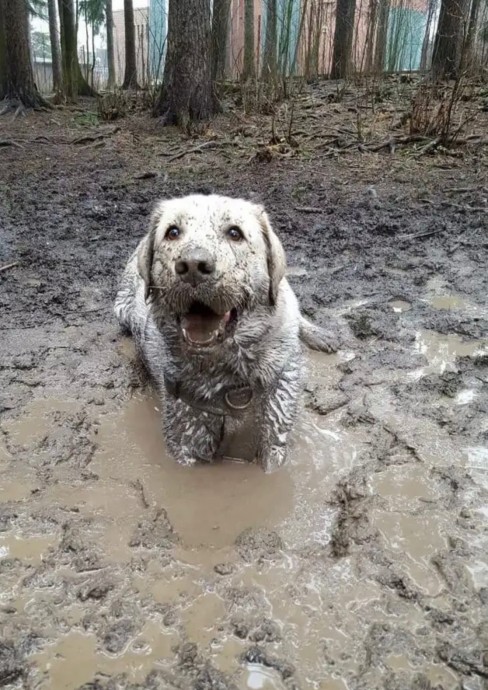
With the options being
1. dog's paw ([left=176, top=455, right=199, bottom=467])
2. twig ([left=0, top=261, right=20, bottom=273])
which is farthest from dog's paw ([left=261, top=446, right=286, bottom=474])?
twig ([left=0, top=261, right=20, bottom=273])

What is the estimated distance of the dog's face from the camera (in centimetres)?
301

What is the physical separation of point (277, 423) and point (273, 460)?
0.21m

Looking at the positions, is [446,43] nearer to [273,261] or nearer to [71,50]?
[71,50]

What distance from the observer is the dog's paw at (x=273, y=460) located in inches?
145

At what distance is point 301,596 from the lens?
2.80 m

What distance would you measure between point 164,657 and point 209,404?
1442 mm

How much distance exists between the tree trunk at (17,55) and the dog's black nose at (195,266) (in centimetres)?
1276

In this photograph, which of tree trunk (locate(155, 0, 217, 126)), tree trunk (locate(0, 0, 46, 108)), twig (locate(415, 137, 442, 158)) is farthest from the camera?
tree trunk (locate(0, 0, 46, 108))

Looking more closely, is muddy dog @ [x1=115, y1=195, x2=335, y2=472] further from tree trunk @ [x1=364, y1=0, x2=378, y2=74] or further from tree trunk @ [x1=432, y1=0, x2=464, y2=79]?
tree trunk @ [x1=432, y1=0, x2=464, y2=79]

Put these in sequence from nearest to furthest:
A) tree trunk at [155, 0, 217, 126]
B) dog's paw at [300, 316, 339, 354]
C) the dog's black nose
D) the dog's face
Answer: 1. the dog's black nose
2. the dog's face
3. dog's paw at [300, 316, 339, 354]
4. tree trunk at [155, 0, 217, 126]

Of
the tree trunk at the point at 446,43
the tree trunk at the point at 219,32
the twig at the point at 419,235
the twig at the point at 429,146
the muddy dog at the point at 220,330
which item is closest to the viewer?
the muddy dog at the point at 220,330

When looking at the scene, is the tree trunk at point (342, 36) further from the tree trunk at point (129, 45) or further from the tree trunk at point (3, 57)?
the tree trunk at point (3, 57)

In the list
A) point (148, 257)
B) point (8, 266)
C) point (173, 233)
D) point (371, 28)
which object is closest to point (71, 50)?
point (371, 28)

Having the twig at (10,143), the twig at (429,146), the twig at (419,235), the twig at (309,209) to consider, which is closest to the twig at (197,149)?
the twig at (10,143)
